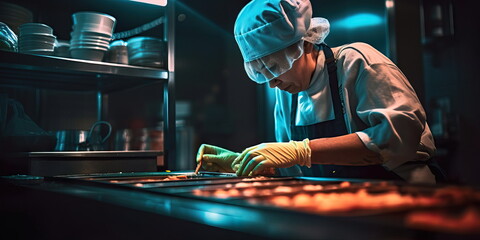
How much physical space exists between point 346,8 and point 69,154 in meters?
2.38

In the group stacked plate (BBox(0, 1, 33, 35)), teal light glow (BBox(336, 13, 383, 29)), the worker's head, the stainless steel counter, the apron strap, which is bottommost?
the stainless steel counter

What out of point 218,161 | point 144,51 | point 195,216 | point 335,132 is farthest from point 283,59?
point 195,216

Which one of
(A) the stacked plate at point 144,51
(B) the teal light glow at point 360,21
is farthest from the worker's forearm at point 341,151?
(B) the teal light glow at point 360,21

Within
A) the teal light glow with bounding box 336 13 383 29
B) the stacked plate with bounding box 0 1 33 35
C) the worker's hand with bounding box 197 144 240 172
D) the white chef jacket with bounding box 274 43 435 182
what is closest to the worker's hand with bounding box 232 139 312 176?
the white chef jacket with bounding box 274 43 435 182

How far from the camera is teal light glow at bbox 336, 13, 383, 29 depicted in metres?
3.04

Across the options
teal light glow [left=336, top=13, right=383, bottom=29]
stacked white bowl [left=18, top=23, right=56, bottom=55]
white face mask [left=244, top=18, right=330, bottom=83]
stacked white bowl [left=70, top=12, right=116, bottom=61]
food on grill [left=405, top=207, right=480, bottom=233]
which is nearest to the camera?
food on grill [left=405, top=207, right=480, bottom=233]

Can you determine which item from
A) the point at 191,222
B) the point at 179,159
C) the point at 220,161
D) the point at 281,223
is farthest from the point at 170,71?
the point at 179,159

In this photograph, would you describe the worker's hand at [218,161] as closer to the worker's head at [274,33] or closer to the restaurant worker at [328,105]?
the restaurant worker at [328,105]

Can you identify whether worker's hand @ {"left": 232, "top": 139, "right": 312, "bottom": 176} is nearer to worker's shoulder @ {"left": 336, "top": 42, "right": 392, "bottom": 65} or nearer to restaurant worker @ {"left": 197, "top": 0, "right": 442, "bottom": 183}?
restaurant worker @ {"left": 197, "top": 0, "right": 442, "bottom": 183}

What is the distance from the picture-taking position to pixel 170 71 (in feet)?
7.22

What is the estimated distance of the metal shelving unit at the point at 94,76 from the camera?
5.90 ft

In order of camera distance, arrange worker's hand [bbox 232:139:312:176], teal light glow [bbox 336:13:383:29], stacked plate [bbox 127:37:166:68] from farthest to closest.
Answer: teal light glow [bbox 336:13:383:29] < stacked plate [bbox 127:37:166:68] < worker's hand [bbox 232:139:312:176]

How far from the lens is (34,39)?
1.89 m

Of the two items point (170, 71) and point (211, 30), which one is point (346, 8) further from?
point (211, 30)
